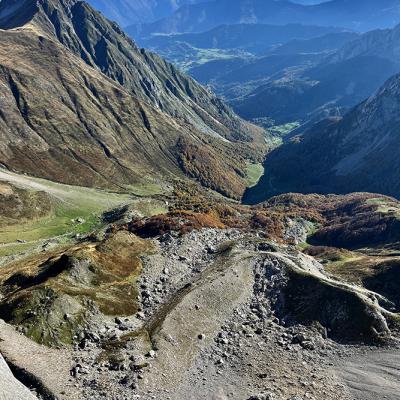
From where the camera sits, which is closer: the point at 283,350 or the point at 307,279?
the point at 283,350

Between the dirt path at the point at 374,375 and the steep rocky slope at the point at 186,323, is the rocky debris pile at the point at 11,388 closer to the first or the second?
the steep rocky slope at the point at 186,323

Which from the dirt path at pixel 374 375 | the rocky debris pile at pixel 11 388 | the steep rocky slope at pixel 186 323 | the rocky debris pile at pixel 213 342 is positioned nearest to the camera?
the rocky debris pile at pixel 11 388

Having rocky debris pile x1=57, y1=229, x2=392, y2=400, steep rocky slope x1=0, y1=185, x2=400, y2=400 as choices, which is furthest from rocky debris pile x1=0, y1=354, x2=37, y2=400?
rocky debris pile x1=57, y1=229, x2=392, y2=400

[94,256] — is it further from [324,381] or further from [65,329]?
[324,381]

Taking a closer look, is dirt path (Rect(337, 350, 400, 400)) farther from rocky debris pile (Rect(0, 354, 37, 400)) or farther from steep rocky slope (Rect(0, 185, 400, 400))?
rocky debris pile (Rect(0, 354, 37, 400))

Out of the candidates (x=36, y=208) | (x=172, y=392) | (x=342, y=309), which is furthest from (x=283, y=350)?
(x=36, y=208)

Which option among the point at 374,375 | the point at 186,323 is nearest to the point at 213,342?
the point at 186,323

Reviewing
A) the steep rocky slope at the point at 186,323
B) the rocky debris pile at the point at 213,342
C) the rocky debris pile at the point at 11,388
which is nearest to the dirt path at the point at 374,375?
the steep rocky slope at the point at 186,323

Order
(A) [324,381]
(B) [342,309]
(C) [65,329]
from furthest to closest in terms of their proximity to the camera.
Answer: (B) [342,309] → (C) [65,329] → (A) [324,381]
